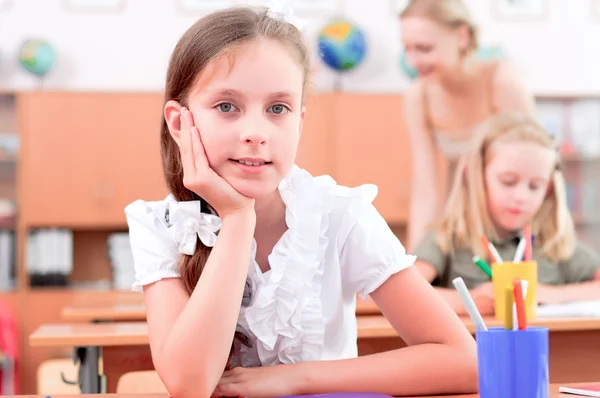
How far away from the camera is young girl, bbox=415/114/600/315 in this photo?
2283 mm

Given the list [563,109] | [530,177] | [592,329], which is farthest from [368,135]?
[592,329]

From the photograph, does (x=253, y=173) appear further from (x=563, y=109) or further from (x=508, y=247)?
(x=563, y=109)

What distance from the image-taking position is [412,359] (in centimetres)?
115

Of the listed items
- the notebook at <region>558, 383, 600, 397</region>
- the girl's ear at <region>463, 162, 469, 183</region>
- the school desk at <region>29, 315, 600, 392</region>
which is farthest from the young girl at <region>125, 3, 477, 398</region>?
the girl's ear at <region>463, 162, 469, 183</region>

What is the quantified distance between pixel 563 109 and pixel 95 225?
2958 mm

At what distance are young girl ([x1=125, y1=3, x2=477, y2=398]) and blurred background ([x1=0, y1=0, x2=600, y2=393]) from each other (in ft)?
11.3

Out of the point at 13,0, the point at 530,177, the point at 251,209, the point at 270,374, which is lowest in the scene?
the point at 270,374

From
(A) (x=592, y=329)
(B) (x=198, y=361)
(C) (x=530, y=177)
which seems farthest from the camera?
(C) (x=530, y=177)

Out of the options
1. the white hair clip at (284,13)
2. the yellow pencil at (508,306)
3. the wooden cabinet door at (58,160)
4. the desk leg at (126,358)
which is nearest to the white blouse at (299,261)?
the white hair clip at (284,13)

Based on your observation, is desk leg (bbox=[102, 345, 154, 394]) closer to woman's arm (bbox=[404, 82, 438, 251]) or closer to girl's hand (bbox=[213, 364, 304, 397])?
girl's hand (bbox=[213, 364, 304, 397])

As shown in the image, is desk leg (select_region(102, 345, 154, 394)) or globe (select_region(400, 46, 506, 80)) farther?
globe (select_region(400, 46, 506, 80))

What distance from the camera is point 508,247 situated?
230cm

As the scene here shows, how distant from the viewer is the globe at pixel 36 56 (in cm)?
481

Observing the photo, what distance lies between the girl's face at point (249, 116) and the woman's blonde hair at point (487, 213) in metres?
1.30
